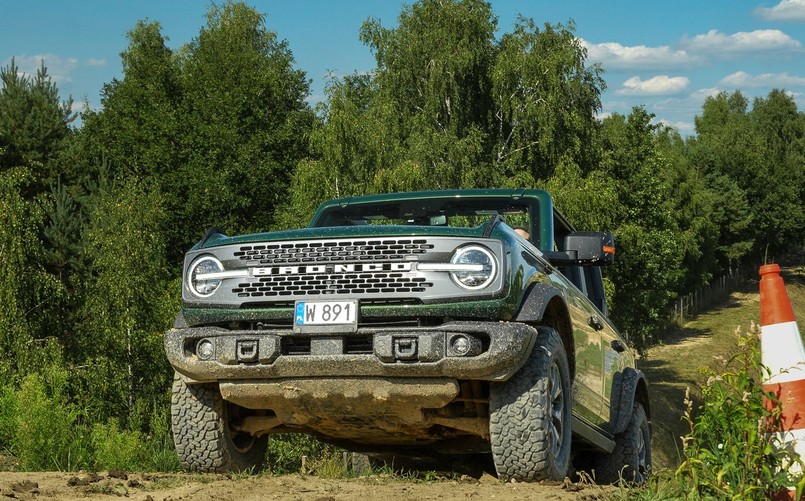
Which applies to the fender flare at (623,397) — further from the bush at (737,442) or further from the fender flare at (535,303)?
the bush at (737,442)

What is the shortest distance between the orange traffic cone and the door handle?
2.71 metres

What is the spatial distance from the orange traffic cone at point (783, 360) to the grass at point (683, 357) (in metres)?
26.2

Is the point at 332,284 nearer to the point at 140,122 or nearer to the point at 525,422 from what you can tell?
the point at 525,422

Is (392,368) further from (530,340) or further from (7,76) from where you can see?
(7,76)

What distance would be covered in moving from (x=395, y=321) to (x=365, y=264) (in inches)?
12.4

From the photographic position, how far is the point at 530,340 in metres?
5.71

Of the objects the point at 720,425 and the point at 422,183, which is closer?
the point at 720,425

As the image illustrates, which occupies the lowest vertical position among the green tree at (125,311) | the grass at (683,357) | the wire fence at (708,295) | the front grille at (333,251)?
the grass at (683,357)

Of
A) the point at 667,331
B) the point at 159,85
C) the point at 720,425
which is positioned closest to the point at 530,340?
the point at 720,425

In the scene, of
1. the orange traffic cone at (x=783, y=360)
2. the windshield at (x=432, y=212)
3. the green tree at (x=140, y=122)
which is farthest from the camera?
the green tree at (x=140, y=122)

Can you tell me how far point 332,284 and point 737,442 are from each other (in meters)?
2.05

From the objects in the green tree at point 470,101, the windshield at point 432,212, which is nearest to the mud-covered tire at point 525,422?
the windshield at point 432,212

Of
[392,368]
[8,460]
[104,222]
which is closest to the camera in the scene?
[392,368]

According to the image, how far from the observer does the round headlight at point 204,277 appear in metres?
6.09
